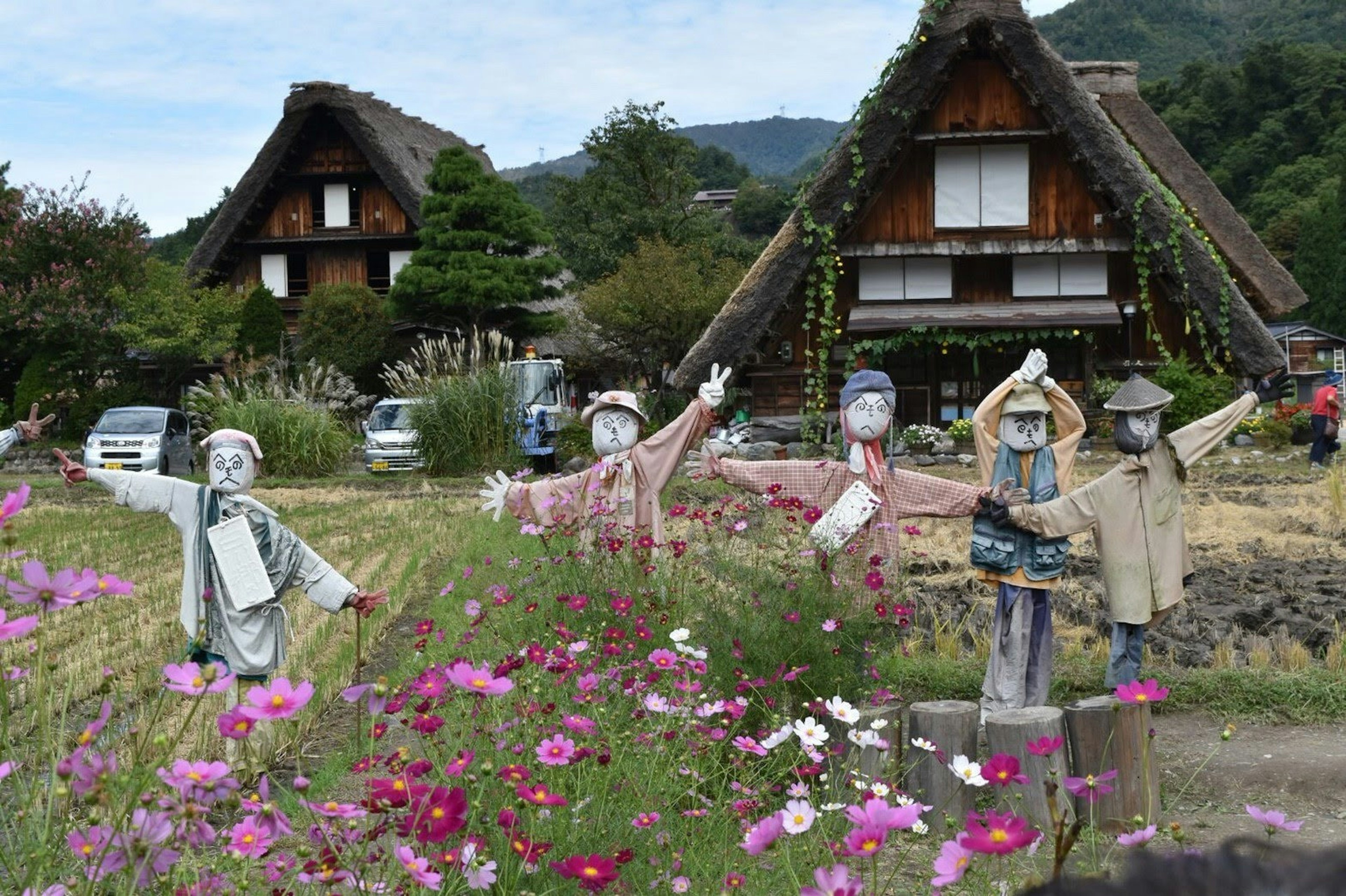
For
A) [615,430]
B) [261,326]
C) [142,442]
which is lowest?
[142,442]

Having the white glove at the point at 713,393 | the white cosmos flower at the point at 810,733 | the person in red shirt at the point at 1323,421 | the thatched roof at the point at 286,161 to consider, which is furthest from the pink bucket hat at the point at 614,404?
the thatched roof at the point at 286,161

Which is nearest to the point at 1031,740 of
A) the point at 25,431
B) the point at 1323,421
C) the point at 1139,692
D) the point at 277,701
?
the point at 1139,692

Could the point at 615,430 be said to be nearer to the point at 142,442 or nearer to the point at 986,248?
the point at 986,248

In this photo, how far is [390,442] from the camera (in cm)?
1894

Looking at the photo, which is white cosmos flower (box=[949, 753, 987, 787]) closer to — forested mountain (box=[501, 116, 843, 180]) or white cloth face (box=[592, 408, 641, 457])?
white cloth face (box=[592, 408, 641, 457])

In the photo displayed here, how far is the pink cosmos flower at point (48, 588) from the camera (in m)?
1.92

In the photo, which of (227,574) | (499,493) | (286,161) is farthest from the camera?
(286,161)

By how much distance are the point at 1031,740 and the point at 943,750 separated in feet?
1.11

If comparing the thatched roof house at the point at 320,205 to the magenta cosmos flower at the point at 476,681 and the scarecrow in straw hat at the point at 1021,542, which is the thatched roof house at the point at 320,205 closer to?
the scarecrow in straw hat at the point at 1021,542

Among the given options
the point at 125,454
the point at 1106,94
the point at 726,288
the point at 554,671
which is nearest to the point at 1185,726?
the point at 554,671

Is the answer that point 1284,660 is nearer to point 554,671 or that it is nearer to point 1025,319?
point 554,671

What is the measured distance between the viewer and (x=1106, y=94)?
75.6ft

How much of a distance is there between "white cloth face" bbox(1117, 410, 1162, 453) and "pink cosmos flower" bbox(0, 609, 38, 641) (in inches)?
170

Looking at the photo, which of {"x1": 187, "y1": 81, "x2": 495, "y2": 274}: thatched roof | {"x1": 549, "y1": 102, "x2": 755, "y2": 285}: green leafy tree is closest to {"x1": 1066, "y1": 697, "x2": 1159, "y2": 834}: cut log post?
{"x1": 187, "y1": 81, "x2": 495, "y2": 274}: thatched roof
